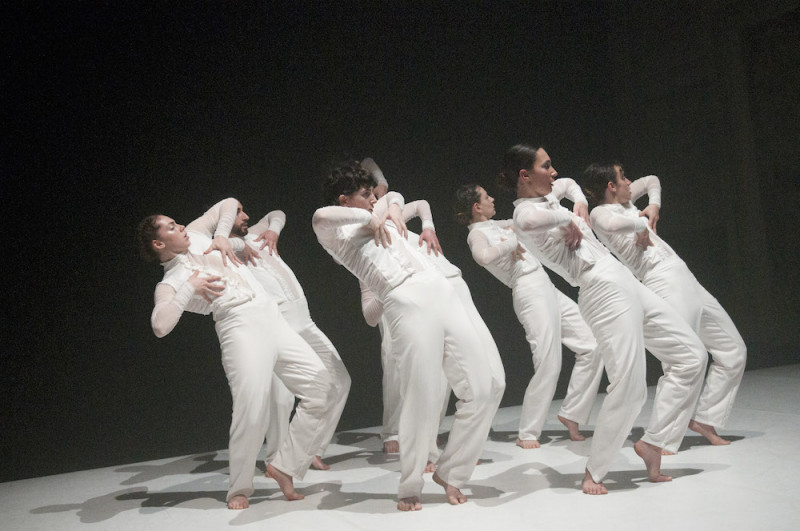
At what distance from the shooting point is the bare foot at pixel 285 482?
366 centimetres

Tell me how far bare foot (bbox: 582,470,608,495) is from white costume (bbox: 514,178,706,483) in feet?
0.09

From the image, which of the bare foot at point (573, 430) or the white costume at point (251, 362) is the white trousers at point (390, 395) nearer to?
the bare foot at point (573, 430)

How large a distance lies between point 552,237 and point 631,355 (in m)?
0.61

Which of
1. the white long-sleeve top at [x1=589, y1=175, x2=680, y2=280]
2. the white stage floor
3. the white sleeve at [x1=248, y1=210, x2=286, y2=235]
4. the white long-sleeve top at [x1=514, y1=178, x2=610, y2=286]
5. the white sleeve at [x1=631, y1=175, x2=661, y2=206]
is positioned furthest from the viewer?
the white sleeve at [x1=631, y1=175, x2=661, y2=206]

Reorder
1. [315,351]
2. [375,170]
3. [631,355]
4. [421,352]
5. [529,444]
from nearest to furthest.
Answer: [421,352]
[631,355]
[315,351]
[529,444]
[375,170]

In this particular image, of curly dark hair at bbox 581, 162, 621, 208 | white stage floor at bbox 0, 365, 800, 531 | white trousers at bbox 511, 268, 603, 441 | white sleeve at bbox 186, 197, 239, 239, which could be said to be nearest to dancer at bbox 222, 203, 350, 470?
white sleeve at bbox 186, 197, 239, 239

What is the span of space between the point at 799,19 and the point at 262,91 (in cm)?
437

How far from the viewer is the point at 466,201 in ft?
15.4

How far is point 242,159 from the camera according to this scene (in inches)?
207

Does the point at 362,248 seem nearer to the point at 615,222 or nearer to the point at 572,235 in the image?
the point at 572,235

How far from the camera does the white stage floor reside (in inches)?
116

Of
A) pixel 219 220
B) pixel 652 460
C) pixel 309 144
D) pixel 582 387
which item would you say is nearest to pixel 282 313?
pixel 219 220

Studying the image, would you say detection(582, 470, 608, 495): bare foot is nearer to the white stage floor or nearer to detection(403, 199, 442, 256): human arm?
the white stage floor

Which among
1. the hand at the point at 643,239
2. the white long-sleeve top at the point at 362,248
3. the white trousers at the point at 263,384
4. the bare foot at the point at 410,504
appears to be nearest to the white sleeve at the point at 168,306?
the white trousers at the point at 263,384
